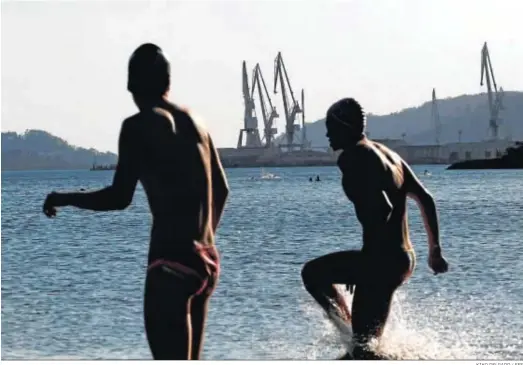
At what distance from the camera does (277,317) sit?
711 inches

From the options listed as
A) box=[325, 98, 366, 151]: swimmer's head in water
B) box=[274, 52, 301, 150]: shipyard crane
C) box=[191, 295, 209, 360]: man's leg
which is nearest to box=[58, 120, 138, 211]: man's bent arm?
box=[191, 295, 209, 360]: man's leg

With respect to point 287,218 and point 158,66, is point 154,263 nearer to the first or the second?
point 158,66

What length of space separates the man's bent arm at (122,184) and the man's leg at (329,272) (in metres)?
1.57

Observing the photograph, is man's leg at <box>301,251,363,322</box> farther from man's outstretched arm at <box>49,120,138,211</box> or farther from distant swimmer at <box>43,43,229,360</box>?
man's outstretched arm at <box>49,120,138,211</box>

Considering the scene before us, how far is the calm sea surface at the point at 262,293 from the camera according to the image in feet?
46.8

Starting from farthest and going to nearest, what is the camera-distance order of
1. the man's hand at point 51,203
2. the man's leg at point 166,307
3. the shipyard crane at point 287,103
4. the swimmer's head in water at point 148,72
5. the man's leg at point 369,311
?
1. the shipyard crane at point 287,103
2. the man's leg at point 369,311
3. the swimmer's head in water at point 148,72
4. the man's leg at point 166,307
5. the man's hand at point 51,203

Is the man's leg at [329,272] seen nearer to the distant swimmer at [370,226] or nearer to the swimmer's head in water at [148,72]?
the distant swimmer at [370,226]

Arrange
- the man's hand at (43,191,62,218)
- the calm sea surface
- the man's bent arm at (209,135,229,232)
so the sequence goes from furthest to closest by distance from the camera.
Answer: the calm sea surface → the man's bent arm at (209,135,229,232) → the man's hand at (43,191,62,218)

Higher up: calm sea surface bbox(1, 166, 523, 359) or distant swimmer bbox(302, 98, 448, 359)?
distant swimmer bbox(302, 98, 448, 359)

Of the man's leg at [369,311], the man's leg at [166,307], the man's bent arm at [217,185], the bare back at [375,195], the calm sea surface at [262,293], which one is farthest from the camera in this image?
the calm sea surface at [262,293]

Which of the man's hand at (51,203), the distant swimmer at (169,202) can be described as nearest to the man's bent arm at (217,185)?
the distant swimmer at (169,202)

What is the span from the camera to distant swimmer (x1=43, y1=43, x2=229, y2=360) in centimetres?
654

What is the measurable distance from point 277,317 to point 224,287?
5.35 metres

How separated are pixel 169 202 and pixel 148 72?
644 millimetres
